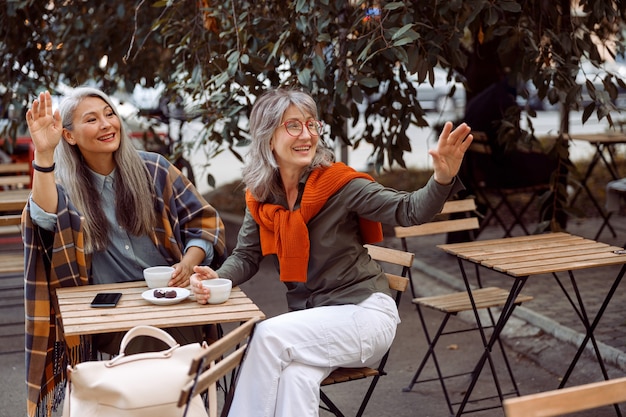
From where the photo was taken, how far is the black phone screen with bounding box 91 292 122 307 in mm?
3326

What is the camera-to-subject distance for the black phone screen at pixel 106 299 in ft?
10.9

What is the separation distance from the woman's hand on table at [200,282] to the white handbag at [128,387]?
522mm

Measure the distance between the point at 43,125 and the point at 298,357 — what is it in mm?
1348

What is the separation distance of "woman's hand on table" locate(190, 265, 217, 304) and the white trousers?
24 cm

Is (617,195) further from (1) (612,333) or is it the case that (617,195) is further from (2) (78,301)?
(2) (78,301)

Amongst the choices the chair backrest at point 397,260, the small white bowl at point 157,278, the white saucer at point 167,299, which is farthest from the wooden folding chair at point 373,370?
the small white bowl at point 157,278

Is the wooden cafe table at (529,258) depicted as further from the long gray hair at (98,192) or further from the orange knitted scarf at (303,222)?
the long gray hair at (98,192)

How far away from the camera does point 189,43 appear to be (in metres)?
5.36

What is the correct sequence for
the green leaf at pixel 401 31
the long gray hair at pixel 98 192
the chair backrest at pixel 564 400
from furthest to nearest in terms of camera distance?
the green leaf at pixel 401 31, the long gray hair at pixel 98 192, the chair backrest at pixel 564 400

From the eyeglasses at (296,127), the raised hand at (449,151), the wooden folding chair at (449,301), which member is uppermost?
the eyeglasses at (296,127)

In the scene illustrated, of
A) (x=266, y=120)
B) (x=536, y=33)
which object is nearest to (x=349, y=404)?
(x=266, y=120)

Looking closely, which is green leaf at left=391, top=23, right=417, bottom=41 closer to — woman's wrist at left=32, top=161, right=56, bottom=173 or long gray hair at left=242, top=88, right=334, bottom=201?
long gray hair at left=242, top=88, right=334, bottom=201

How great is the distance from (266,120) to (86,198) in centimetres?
86

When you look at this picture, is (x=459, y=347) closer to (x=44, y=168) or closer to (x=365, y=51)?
(x=365, y=51)
